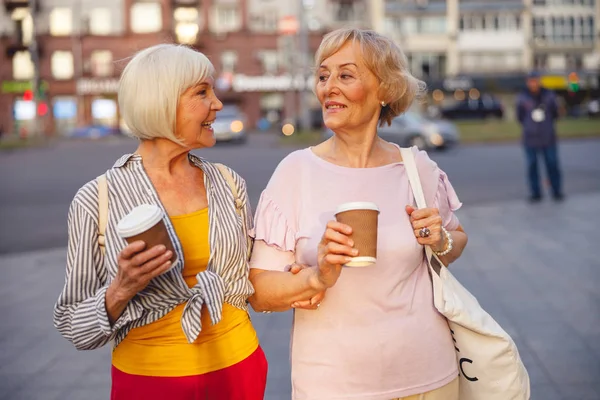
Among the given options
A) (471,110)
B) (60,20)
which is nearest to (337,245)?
(471,110)

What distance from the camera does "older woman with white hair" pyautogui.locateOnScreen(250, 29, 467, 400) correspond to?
2352 mm

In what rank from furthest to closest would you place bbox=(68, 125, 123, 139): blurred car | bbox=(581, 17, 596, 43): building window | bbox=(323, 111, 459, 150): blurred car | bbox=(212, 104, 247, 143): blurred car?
bbox=(581, 17, 596, 43): building window → bbox=(68, 125, 123, 139): blurred car → bbox=(212, 104, 247, 143): blurred car → bbox=(323, 111, 459, 150): blurred car

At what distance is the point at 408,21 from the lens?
59.9 meters

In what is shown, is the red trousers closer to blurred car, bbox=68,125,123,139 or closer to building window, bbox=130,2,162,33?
blurred car, bbox=68,125,123,139

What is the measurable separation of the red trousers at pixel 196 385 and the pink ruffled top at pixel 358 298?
0.16 meters

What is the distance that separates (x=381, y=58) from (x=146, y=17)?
5408cm

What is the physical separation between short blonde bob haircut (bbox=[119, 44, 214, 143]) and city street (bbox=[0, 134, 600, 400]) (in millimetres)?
2581

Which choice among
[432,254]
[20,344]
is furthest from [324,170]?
[20,344]

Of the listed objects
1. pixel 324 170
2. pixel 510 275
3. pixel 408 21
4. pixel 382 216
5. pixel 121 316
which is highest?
pixel 408 21

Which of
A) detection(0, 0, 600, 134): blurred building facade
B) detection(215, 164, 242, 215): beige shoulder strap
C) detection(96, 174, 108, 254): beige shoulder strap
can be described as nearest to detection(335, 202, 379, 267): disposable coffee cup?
detection(215, 164, 242, 215): beige shoulder strap

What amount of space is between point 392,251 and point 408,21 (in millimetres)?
59978

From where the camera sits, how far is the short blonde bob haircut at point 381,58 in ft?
8.14

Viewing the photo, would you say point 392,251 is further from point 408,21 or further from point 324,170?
point 408,21

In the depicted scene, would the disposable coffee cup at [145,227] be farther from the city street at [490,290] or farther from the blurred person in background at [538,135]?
the blurred person in background at [538,135]
